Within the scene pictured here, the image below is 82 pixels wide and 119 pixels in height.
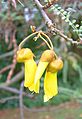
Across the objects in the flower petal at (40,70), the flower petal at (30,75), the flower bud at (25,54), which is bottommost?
the flower petal at (30,75)

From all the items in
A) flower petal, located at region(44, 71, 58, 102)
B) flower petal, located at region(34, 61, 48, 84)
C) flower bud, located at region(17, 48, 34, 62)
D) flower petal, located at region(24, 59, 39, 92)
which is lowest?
flower petal, located at region(44, 71, 58, 102)

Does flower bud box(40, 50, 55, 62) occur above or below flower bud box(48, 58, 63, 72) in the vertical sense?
above

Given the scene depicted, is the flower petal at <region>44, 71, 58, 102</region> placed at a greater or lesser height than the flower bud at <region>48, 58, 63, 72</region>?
lesser

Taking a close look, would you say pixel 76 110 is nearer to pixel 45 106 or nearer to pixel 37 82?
pixel 45 106

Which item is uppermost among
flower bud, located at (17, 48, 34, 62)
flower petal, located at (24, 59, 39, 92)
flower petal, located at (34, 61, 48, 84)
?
flower bud, located at (17, 48, 34, 62)

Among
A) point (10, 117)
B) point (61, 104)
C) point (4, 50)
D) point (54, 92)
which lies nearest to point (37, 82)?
point (54, 92)
